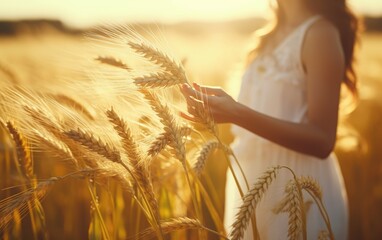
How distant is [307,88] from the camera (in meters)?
1.74

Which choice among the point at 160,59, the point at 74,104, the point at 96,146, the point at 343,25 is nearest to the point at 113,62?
the point at 74,104

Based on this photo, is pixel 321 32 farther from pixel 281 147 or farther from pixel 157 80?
pixel 157 80

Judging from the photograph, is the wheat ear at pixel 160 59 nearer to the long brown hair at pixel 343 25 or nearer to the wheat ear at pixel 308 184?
the wheat ear at pixel 308 184

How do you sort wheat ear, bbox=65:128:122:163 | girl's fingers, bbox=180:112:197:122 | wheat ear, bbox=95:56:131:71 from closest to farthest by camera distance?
wheat ear, bbox=65:128:122:163 → girl's fingers, bbox=180:112:197:122 → wheat ear, bbox=95:56:131:71

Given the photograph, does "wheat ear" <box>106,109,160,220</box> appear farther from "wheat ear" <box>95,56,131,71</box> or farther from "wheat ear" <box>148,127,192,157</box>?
"wheat ear" <box>95,56,131,71</box>

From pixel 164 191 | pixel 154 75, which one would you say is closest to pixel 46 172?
pixel 164 191

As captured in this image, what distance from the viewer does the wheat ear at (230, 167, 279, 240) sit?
3.20 ft

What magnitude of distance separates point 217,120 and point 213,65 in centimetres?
790

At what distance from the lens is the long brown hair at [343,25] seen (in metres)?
1.92

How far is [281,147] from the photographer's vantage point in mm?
1903

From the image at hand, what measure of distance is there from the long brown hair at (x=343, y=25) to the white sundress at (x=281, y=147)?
129mm

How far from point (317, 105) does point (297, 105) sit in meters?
0.22

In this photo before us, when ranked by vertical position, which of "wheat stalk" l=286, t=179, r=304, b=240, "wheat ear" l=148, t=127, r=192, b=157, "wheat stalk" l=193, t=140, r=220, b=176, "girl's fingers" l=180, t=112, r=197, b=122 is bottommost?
"wheat stalk" l=286, t=179, r=304, b=240

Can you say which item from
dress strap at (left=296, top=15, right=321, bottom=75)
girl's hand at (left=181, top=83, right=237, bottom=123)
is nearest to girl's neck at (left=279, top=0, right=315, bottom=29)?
dress strap at (left=296, top=15, right=321, bottom=75)
